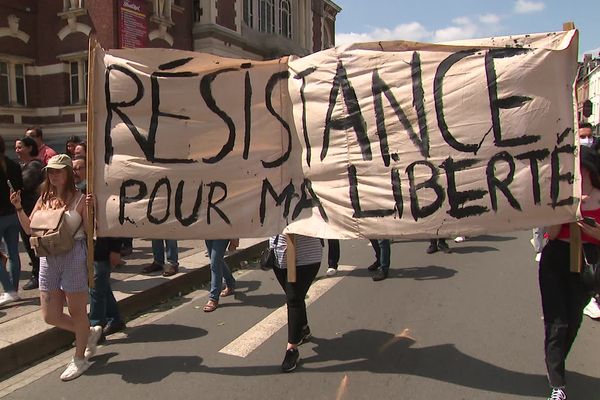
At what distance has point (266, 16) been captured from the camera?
25578mm

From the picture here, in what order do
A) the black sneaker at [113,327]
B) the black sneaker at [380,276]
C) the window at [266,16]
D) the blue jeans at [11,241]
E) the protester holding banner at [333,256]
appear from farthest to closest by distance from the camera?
1. the window at [266,16]
2. the protester holding banner at [333,256]
3. the black sneaker at [380,276]
4. the blue jeans at [11,241]
5. the black sneaker at [113,327]

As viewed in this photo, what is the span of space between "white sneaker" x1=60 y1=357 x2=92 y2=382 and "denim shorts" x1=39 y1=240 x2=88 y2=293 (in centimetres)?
63

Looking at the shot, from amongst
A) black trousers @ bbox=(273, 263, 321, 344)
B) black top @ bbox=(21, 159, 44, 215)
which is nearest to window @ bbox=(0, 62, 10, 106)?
black top @ bbox=(21, 159, 44, 215)

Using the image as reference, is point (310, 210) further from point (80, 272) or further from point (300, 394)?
point (80, 272)

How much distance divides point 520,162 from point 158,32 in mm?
18087

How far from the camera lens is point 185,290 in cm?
646

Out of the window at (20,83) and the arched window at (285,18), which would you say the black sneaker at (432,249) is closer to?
the window at (20,83)

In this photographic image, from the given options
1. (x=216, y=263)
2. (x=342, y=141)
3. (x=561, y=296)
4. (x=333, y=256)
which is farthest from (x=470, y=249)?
(x=342, y=141)

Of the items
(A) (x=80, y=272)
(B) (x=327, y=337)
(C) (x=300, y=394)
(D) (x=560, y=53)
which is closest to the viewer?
(D) (x=560, y=53)

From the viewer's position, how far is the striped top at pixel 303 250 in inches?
155

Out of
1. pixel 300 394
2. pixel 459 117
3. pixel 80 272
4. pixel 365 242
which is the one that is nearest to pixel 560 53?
pixel 459 117

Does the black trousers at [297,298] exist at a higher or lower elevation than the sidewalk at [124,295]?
higher

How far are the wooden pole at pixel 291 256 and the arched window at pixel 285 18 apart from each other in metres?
25.1

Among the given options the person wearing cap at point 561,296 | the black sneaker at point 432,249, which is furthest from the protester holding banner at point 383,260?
the person wearing cap at point 561,296
